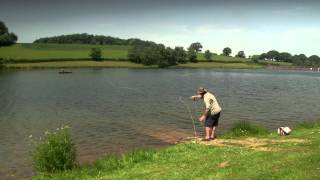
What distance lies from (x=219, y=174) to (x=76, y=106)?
36766mm

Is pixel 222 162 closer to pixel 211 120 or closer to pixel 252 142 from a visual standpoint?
pixel 252 142

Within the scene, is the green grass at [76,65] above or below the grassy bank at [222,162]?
below

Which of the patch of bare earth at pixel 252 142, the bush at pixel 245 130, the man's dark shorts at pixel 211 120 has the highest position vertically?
the man's dark shorts at pixel 211 120

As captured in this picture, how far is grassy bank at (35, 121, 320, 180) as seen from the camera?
1341cm

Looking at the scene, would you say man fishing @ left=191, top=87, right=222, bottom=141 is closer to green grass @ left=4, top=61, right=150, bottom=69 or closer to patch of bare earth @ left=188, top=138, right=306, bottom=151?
patch of bare earth @ left=188, top=138, right=306, bottom=151

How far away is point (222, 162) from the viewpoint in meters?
15.6

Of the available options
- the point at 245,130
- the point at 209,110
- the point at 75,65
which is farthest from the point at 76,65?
→ the point at 209,110

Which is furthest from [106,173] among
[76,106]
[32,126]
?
[76,106]

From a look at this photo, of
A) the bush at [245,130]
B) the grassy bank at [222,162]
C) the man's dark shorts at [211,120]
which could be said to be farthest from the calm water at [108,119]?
the man's dark shorts at [211,120]

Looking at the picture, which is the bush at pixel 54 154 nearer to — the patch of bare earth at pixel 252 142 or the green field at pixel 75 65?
the patch of bare earth at pixel 252 142

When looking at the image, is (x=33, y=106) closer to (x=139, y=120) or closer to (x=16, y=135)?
(x=139, y=120)

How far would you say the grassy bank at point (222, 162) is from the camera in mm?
13406

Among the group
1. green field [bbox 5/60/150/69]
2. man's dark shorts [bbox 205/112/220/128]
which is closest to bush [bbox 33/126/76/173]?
man's dark shorts [bbox 205/112/220/128]

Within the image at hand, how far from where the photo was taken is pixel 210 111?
22.5m
